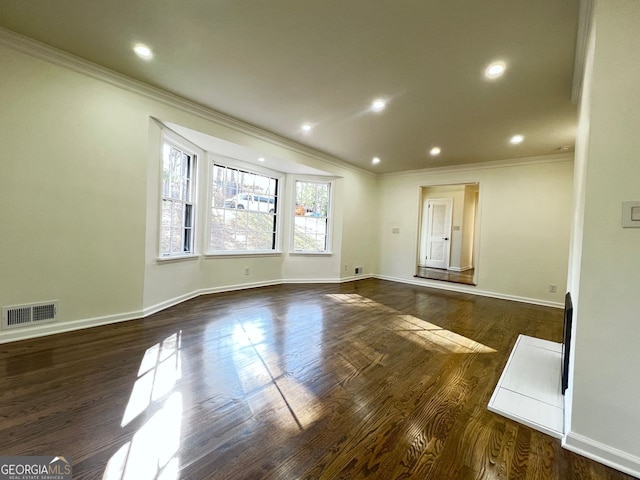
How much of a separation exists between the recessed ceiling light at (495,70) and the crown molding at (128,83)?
3.00 meters

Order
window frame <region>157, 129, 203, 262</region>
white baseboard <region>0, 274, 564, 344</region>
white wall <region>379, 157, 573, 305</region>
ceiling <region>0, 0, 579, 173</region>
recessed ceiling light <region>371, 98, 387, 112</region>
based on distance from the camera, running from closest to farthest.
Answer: ceiling <region>0, 0, 579, 173</region> → white baseboard <region>0, 274, 564, 344</region> → recessed ceiling light <region>371, 98, 387, 112</region> → window frame <region>157, 129, 203, 262</region> → white wall <region>379, 157, 573, 305</region>

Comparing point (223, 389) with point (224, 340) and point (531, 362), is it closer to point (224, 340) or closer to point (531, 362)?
point (224, 340)

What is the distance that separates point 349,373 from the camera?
2150 mm

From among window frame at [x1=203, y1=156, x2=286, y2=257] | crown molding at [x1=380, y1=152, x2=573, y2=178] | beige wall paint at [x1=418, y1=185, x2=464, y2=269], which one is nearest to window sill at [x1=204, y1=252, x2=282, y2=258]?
window frame at [x1=203, y1=156, x2=286, y2=257]

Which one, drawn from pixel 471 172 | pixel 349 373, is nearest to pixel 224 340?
pixel 349 373

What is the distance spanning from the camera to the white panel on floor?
1.69m

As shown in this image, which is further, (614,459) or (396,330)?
(396,330)

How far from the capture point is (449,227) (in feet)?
26.6

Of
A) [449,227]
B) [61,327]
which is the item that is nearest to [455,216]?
[449,227]

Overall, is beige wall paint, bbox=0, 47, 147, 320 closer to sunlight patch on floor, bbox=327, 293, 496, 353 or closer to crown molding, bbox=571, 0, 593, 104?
sunlight patch on floor, bbox=327, 293, 496, 353

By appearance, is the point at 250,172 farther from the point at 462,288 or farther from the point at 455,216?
the point at 455,216

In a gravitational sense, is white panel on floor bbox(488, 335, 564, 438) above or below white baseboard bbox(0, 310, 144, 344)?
below

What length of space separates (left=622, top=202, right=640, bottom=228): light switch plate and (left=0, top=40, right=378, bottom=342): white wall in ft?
13.2

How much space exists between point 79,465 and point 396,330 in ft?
9.20
